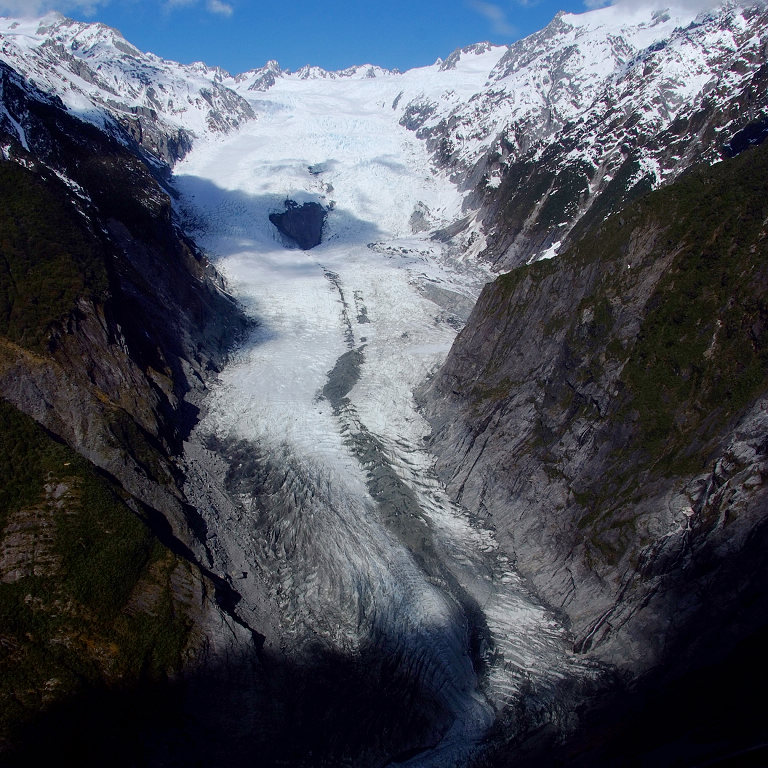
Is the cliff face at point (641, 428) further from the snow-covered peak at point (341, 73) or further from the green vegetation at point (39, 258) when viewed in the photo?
the snow-covered peak at point (341, 73)

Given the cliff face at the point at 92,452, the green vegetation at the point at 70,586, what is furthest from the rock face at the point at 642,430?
the green vegetation at the point at 70,586

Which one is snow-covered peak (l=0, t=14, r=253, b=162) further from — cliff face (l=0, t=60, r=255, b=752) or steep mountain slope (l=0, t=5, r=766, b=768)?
cliff face (l=0, t=60, r=255, b=752)

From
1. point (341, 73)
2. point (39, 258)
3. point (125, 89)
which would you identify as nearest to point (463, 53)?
point (341, 73)

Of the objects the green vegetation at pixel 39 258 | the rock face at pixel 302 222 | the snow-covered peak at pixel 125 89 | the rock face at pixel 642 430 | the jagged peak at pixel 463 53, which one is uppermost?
the jagged peak at pixel 463 53

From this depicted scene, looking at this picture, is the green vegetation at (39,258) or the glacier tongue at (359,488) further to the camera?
the green vegetation at (39,258)

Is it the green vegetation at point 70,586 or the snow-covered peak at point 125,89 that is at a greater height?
the snow-covered peak at point 125,89

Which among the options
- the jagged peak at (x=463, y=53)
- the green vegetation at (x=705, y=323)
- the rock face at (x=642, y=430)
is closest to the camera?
the rock face at (x=642, y=430)

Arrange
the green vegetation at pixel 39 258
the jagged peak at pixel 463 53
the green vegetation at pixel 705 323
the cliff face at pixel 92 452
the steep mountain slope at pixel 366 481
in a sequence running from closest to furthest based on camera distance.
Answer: the cliff face at pixel 92 452, the steep mountain slope at pixel 366 481, the green vegetation at pixel 705 323, the green vegetation at pixel 39 258, the jagged peak at pixel 463 53

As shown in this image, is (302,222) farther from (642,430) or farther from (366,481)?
(642,430)
